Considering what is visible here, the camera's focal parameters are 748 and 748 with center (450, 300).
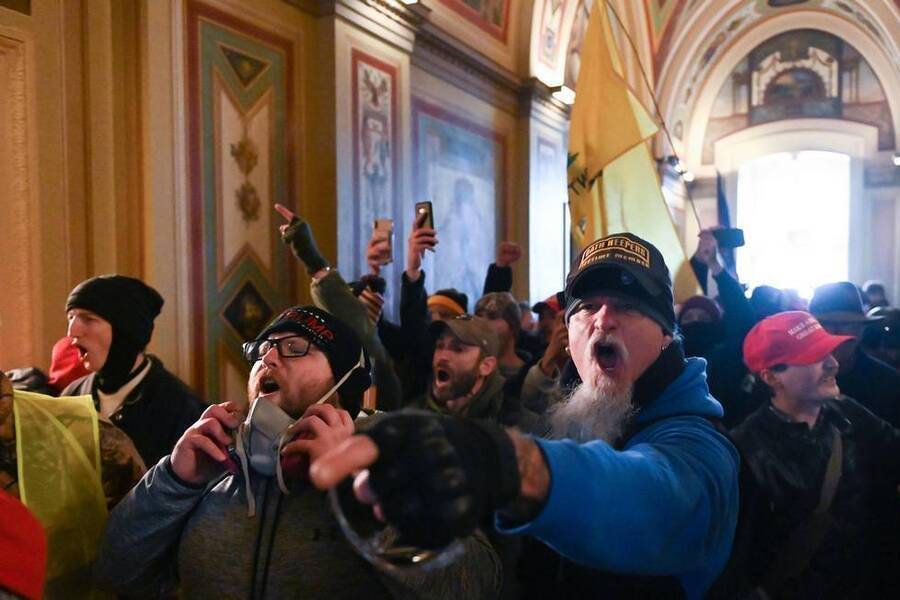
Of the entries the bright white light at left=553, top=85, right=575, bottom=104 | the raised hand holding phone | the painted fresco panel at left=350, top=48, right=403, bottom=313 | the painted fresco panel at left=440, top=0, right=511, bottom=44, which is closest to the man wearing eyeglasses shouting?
the raised hand holding phone

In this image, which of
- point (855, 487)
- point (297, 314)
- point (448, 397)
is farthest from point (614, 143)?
point (297, 314)

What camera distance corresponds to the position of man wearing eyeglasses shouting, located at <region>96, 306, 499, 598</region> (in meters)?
1.63

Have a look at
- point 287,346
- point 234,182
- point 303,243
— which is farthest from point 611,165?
point 287,346

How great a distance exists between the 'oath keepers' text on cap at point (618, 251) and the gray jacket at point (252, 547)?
69 centimetres

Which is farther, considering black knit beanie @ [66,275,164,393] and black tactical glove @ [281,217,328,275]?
black tactical glove @ [281,217,328,275]

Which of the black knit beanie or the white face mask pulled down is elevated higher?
the black knit beanie

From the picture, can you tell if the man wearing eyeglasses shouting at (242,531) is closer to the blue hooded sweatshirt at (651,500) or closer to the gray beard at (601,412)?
the gray beard at (601,412)

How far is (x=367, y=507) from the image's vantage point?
0.87 m

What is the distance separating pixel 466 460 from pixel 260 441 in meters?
0.95

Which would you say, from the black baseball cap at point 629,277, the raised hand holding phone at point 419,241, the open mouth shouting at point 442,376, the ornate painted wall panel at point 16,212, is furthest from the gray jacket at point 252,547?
the ornate painted wall panel at point 16,212

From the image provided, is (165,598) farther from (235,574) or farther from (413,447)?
(413,447)

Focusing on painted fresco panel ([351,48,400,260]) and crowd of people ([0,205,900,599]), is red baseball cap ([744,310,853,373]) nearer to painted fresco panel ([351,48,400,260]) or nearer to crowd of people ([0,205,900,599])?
crowd of people ([0,205,900,599])

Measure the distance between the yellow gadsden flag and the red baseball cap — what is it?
1568 mm

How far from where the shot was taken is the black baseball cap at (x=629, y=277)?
5.02 feet
